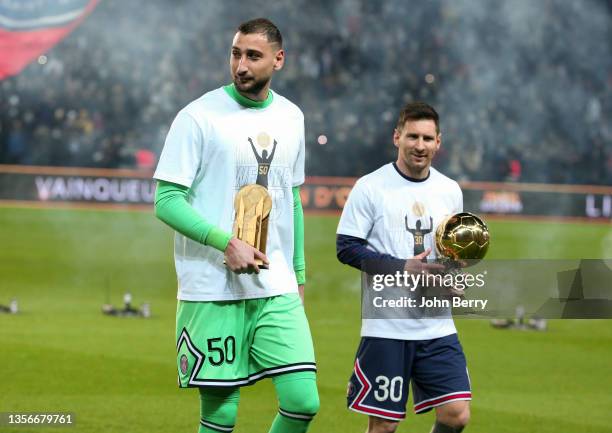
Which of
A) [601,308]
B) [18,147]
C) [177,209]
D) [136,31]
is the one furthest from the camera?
[136,31]

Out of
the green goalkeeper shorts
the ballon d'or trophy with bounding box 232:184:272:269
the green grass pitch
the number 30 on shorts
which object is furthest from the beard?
the green grass pitch

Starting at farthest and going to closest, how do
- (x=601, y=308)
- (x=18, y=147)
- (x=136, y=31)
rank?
1. (x=136, y=31)
2. (x=18, y=147)
3. (x=601, y=308)

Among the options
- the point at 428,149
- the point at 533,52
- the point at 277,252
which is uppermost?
the point at 533,52

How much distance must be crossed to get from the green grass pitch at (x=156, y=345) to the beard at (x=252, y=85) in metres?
3.10

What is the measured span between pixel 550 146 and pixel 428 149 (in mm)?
19759

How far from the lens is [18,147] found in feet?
72.4

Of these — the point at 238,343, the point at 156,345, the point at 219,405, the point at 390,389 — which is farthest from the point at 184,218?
the point at 156,345

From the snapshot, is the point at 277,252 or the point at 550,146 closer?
the point at 277,252

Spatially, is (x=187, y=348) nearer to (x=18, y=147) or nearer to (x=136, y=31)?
(x=18, y=147)

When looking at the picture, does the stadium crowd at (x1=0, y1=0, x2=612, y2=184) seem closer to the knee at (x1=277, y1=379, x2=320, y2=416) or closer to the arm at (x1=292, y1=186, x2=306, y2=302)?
the arm at (x1=292, y1=186, x2=306, y2=302)

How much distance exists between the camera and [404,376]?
5.53 m

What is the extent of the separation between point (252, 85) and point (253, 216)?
56 centimetres

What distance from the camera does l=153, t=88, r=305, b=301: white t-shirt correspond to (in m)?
4.70

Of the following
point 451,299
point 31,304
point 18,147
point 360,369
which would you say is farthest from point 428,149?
point 18,147
